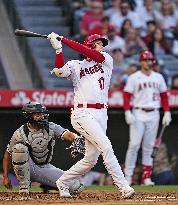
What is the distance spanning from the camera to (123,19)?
53.1ft

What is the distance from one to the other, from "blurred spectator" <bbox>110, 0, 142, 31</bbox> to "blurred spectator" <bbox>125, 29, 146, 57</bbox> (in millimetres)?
260

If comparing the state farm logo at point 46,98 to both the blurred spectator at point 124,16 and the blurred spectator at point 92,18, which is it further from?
the blurred spectator at point 124,16

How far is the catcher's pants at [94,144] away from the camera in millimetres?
8836

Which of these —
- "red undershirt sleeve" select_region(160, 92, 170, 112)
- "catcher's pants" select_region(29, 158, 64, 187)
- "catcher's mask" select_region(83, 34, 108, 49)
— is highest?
"catcher's mask" select_region(83, 34, 108, 49)

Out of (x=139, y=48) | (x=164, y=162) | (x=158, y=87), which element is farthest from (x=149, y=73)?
(x=139, y=48)

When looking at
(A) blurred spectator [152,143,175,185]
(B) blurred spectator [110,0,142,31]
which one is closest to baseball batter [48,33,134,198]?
(A) blurred spectator [152,143,175,185]

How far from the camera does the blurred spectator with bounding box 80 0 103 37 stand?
51.9ft

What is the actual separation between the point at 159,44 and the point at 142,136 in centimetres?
368

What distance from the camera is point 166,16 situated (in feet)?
54.9

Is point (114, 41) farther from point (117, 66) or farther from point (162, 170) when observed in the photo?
point (162, 170)

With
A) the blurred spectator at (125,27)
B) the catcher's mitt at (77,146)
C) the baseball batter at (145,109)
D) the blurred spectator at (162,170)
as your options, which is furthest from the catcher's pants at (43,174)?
the blurred spectator at (125,27)

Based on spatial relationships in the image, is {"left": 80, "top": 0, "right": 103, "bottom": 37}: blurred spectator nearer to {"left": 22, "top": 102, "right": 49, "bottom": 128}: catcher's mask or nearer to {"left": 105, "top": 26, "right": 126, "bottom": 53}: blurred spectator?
{"left": 105, "top": 26, "right": 126, "bottom": 53}: blurred spectator

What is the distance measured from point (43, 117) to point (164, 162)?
4703mm

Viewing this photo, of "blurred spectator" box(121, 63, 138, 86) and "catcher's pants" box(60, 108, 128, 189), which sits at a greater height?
"blurred spectator" box(121, 63, 138, 86)
